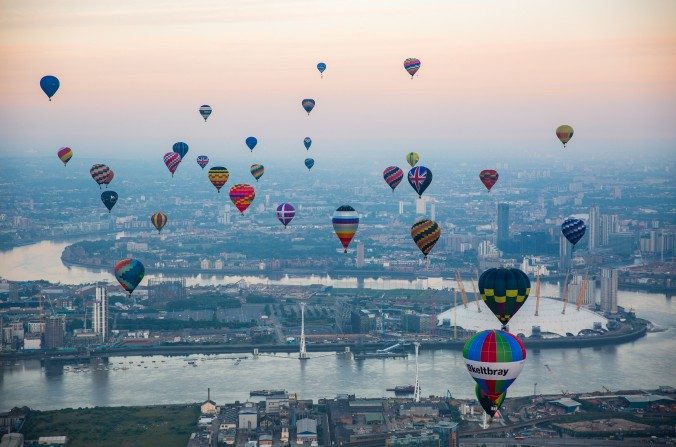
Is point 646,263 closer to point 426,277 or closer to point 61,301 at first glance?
point 426,277

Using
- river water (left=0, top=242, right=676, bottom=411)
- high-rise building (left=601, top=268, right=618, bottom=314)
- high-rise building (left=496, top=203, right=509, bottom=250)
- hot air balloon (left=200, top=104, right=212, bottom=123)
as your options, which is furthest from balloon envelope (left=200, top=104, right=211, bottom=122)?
high-rise building (left=496, top=203, right=509, bottom=250)

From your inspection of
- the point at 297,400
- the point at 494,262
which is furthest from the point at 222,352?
the point at 494,262

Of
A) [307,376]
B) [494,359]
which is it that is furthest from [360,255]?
[494,359]

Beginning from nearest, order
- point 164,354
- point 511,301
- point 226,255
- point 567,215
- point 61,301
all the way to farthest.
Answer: point 511,301, point 164,354, point 61,301, point 226,255, point 567,215

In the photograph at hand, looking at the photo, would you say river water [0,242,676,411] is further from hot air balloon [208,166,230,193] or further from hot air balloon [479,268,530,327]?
hot air balloon [479,268,530,327]

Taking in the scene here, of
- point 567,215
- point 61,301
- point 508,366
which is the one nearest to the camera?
point 508,366

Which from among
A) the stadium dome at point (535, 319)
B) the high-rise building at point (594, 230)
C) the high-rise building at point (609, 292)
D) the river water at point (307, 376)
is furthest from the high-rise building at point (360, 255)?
the river water at point (307, 376)

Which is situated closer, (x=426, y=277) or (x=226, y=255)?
(x=426, y=277)

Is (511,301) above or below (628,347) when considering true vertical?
above

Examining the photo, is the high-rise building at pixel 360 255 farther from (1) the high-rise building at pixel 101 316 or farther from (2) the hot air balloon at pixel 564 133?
(2) the hot air balloon at pixel 564 133
